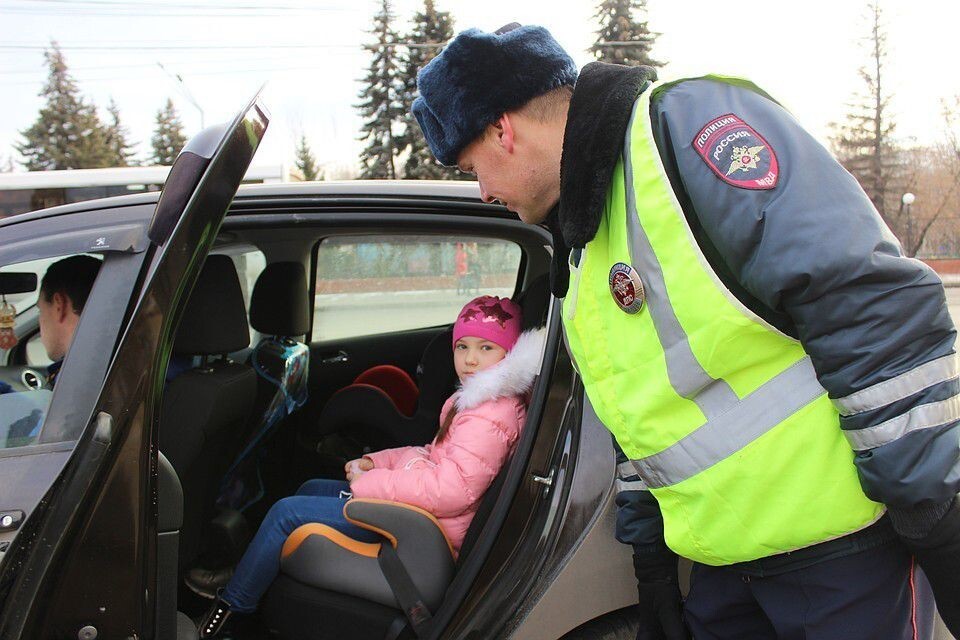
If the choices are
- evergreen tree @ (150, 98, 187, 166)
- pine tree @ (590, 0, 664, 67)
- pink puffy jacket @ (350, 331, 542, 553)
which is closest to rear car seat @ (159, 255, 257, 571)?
pink puffy jacket @ (350, 331, 542, 553)

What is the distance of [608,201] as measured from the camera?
1.18 metres

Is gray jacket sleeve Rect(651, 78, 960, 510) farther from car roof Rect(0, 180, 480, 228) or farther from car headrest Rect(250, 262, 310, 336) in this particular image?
car headrest Rect(250, 262, 310, 336)

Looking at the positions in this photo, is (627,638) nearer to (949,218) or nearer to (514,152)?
(514,152)

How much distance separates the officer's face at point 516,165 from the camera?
127cm

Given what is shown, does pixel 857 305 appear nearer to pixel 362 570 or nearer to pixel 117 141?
pixel 362 570

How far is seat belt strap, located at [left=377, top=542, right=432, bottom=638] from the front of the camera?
1.72 m

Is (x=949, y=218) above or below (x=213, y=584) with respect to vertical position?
below

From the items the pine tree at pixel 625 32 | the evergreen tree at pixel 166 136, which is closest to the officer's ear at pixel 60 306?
the pine tree at pixel 625 32

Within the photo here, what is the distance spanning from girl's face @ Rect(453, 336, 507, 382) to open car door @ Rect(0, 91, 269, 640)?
1110mm

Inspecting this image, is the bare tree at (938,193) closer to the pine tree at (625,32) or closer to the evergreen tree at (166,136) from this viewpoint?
the pine tree at (625,32)

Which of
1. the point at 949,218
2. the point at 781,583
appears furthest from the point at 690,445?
the point at 949,218

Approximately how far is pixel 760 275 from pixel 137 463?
3.39 feet

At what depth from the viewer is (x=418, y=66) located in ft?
85.4

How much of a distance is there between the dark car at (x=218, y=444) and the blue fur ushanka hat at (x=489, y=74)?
36 centimetres
